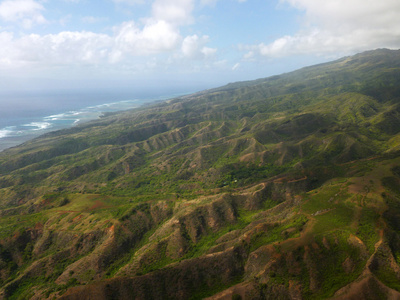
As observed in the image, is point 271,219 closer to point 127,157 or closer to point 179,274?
point 179,274

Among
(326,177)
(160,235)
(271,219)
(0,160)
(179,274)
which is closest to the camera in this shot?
(179,274)

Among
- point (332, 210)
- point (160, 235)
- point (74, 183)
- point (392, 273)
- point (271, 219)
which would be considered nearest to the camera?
point (392, 273)

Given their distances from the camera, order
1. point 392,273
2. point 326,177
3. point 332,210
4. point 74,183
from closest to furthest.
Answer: point 392,273
point 332,210
point 326,177
point 74,183

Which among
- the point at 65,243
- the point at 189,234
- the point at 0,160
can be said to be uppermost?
the point at 0,160

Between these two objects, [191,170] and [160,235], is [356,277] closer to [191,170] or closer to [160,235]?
[160,235]

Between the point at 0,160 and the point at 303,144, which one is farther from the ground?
the point at 0,160

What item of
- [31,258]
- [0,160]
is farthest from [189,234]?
[0,160]

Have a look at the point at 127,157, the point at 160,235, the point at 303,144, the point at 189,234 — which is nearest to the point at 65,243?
the point at 160,235

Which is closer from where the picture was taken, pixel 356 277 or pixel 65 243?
pixel 356 277

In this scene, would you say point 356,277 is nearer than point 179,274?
Yes
